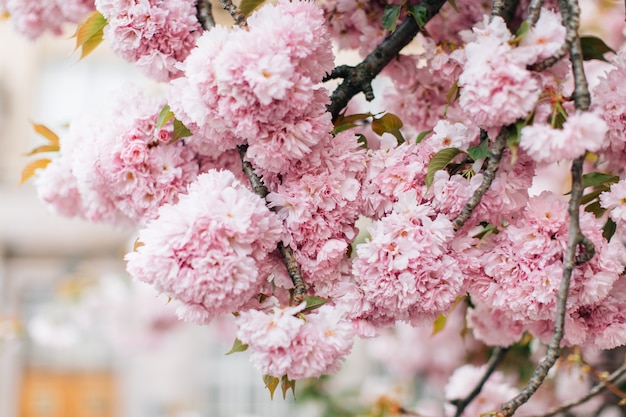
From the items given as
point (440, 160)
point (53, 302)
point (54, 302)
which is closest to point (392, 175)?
point (440, 160)

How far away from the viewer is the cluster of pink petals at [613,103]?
826 mm

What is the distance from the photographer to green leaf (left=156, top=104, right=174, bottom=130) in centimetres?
88

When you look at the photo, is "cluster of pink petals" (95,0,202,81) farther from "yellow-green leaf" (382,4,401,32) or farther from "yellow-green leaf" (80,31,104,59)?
"yellow-green leaf" (382,4,401,32)

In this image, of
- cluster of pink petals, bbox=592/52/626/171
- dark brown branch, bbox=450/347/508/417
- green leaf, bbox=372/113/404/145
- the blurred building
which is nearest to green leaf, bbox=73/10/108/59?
green leaf, bbox=372/113/404/145

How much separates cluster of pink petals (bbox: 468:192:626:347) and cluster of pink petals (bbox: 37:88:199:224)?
363 millimetres

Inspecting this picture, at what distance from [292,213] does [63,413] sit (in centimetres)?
792

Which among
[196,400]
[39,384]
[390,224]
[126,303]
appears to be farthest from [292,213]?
[39,384]

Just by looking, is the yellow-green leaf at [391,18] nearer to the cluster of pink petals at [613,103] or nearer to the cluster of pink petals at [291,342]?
the cluster of pink petals at [613,103]

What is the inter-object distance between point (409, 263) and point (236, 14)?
12.9 inches

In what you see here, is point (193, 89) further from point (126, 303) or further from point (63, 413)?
point (63, 413)

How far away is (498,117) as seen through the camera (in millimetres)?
739

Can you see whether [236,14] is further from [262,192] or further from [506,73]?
[506,73]

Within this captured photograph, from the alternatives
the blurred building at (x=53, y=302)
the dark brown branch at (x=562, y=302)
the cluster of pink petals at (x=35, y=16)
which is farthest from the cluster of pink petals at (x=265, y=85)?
the blurred building at (x=53, y=302)

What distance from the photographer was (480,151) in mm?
809
